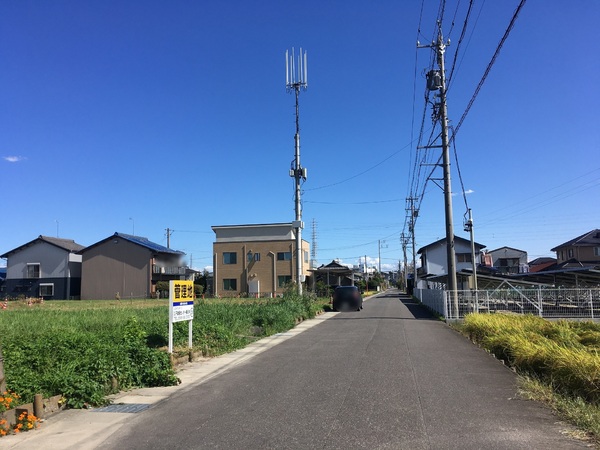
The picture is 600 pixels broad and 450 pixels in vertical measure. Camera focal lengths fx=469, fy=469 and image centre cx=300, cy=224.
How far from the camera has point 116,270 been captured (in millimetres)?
58125

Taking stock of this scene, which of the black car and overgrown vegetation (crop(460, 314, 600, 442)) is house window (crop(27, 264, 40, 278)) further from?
overgrown vegetation (crop(460, 314, 600, 442))

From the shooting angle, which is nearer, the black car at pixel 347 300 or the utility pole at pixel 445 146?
the utility pole at pixel 445 146

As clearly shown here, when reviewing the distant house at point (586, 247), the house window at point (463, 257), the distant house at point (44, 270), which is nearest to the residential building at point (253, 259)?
the distant house at point (44, 270)

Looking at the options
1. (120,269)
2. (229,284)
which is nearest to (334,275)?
(229,284)

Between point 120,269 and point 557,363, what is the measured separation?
5695 centimetres

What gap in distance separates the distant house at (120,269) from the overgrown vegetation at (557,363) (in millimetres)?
49675

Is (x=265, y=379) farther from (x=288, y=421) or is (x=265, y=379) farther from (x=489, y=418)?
(x=489, y=418)

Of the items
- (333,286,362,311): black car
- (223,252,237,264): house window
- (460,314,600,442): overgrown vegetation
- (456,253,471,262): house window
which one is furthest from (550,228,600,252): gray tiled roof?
(460,314,600,442): overgrown vegetation

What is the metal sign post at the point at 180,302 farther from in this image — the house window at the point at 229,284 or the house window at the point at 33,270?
the house window at the point at 33,270

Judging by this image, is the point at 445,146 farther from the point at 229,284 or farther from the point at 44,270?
the point at 44,270

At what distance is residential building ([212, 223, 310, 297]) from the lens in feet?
184

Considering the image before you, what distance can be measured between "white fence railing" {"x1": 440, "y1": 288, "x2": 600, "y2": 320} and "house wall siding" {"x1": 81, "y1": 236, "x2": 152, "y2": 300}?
43.2m

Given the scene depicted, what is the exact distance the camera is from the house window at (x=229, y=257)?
57.9 meters

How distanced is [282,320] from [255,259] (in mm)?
38526
